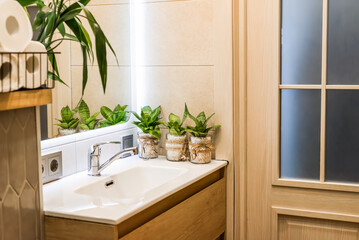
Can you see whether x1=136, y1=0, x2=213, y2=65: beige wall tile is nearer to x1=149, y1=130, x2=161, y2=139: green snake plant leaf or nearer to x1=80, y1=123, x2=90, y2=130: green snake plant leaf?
x1=149, y1=130, x2=161, y2=139: green snake plant leaf

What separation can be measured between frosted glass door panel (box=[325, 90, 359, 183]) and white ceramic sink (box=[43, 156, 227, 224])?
0.50 meters

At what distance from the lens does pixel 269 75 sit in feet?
7.73

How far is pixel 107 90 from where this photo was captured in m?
2.39

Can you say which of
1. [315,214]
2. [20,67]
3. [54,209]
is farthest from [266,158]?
[20,67]

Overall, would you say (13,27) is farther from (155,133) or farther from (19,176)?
(155,133)

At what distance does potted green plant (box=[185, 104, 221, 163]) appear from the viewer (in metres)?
2.33

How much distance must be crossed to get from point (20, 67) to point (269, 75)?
4.25 ft

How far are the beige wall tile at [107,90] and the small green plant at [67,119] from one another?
45 mm

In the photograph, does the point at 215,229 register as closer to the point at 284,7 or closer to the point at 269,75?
the point at 269,75

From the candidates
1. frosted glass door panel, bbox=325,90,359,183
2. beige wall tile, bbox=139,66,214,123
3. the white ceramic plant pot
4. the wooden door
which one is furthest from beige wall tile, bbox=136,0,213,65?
frosted glass door panel, bbox=325,90,359,183

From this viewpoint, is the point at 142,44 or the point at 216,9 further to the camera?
the point at 142,44

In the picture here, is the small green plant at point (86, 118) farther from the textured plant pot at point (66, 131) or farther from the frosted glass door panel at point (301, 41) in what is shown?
the frosted glass door panel at point (301, 41)

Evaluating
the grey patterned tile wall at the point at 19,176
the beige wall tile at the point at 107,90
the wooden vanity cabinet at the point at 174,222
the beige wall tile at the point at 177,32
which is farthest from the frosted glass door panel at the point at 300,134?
the grey patterned tile wall at the point at 19,176

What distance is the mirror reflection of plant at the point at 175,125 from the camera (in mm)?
2406
